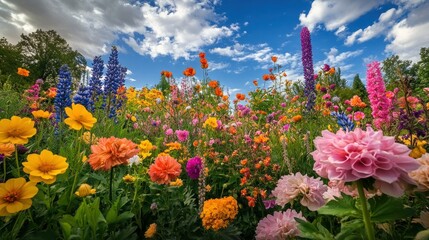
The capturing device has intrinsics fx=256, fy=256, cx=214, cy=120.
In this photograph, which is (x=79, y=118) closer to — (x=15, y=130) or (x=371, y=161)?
(x=15, y=130)

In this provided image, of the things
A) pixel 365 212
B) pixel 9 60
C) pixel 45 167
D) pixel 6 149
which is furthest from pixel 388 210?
pixel 9 60

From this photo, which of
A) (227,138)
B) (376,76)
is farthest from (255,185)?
(376,76)

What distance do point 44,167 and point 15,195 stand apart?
→ 15cm

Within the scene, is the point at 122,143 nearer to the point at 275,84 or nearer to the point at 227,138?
the point at 227,138

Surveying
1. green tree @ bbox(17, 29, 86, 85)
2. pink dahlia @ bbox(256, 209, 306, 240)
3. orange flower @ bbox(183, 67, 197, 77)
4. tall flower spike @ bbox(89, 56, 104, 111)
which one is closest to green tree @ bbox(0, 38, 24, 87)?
green tree @ bbox(17, 29, 86, 85)

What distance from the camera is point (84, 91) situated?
3.35 m

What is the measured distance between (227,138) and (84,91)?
197 cm

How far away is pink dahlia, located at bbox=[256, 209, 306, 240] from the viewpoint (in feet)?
4.54

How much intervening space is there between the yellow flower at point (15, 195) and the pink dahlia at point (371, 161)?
1225mm

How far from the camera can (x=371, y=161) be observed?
0.85 meters

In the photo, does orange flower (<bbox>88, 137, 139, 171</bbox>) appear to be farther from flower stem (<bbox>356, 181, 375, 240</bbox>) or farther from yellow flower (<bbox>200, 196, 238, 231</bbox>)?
flower stem (<bbox>356, 181, 375, 240</bbox>)

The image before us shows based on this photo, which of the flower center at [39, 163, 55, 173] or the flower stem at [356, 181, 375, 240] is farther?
the flower center at [39, 163, 55, 173]

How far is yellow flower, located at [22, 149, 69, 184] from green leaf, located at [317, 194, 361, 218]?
3.87ft

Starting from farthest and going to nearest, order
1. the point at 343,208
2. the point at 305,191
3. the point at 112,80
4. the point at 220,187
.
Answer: the point at 112,80
the point at 220,187
the point at 305,191
the point at 343,208
